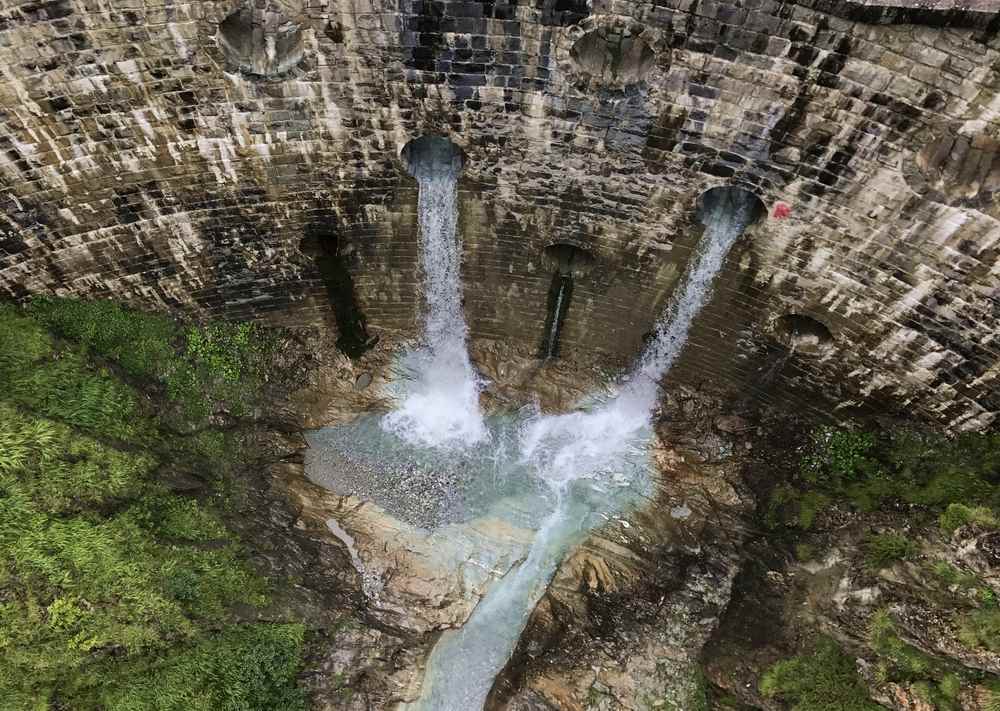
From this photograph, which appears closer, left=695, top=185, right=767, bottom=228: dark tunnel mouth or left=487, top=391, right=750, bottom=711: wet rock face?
left=695, top=185, right=767, bottom=228: dark tunnel mouth

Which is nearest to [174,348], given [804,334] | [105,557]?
[105,557]

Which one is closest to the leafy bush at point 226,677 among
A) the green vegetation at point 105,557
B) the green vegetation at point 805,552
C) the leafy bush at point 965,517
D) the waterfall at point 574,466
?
the green vegetation at point 105,557

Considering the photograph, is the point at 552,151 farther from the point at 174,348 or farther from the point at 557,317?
the point at 174,348

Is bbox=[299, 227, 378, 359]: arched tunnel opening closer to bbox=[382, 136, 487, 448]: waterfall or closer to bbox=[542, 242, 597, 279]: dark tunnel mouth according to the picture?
bbox=[382, 136, 487, 448]: waterfall

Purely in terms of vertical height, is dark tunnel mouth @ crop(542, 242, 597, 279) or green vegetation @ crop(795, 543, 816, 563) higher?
Result: dark tunnel mouth @ crop(542, 242, 597, 279)

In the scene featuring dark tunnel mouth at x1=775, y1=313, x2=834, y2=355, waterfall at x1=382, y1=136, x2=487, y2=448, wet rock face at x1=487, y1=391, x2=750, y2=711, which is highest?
dark tunnel mouth at x1=775, y1=313, x2=834, y2=355

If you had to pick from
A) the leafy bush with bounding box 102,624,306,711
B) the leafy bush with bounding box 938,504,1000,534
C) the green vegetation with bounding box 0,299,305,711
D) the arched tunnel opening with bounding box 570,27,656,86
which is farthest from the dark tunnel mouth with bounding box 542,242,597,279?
the leafy bush with bounding box 102,624,306,711

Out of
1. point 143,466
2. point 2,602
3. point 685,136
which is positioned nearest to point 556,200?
point 685,136
